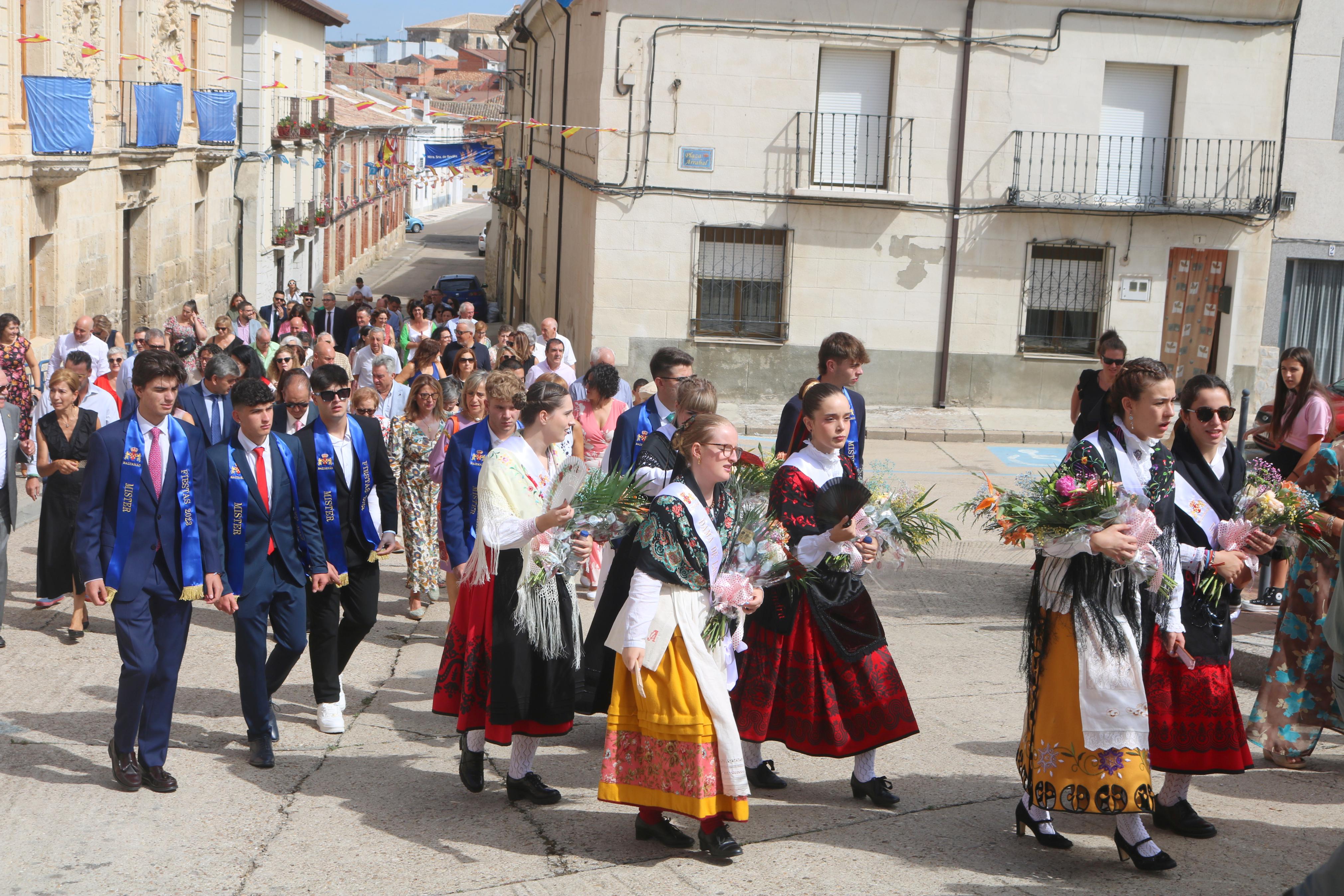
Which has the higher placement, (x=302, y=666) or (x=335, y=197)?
(x=335, y=197)

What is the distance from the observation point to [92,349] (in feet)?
43.4

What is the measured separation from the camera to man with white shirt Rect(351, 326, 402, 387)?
12.7 meters

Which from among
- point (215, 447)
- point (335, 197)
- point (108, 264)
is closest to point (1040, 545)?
point (215, 447)

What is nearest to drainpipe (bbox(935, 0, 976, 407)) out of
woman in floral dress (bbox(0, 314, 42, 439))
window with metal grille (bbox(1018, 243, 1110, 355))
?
window with metal grille (bbox(1018, 243, 1110, 355))

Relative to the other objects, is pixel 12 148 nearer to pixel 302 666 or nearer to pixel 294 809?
pixel 302 666

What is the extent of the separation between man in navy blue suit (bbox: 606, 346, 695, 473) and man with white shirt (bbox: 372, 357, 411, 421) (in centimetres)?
309

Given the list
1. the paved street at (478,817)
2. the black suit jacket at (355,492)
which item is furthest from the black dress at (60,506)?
the black suit jacket at (355,492)

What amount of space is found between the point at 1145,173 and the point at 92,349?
1427cm

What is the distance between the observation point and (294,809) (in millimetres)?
5527

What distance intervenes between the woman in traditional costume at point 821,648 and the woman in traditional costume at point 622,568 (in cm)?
66

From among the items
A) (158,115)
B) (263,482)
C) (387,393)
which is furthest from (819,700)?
(158,115)

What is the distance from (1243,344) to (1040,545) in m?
16.4

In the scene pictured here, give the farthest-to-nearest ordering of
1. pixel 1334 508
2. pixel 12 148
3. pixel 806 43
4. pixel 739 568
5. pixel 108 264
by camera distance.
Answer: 1. pixel 108 264
2. pixel 806 43
3. pixel 12 148
4. pixel 1334 508
5. pixel 739 568

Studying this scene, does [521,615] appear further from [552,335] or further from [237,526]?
[552,335]
